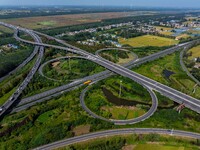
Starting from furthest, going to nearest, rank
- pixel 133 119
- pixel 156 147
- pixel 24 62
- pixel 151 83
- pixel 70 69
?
pixel 24 62 → pixel 70 69 → pixel 151 83 → pixel 133 119 → pixel 156 147

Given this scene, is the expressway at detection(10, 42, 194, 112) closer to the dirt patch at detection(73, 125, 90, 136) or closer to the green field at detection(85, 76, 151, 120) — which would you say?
the green field at detection(85, 76, 151, 120)

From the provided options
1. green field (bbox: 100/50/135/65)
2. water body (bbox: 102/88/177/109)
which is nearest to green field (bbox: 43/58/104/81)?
green field (bbox: 100/50/135/65)

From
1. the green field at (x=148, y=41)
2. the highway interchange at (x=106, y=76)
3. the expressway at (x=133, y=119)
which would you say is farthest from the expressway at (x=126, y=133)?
the green field at (x=148, y=41)

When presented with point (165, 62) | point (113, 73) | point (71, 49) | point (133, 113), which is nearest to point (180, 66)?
point (165, 62)

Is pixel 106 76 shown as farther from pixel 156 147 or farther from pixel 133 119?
pixel 156 147

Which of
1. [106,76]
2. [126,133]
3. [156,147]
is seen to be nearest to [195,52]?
[106,76]

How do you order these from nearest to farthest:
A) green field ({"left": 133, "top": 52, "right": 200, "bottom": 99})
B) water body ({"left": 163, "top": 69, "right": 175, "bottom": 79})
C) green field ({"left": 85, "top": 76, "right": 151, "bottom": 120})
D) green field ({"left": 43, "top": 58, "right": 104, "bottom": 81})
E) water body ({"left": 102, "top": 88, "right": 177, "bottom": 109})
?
green field ({"left": 85, "top": 76, "right": 151, "bottom": 120}) → water body ({"left": 102, "top": 88, "right": 177, "bottom": 109}) → green field ({"left": 133, "top": 52, "right": 200, "bottom": 99}) → green field ({"left": 43, "top": 58, "right": 104, "bottom": 81}) → water body ({"left": 163, "top": 69, "right": 175, "bottom": 79})
